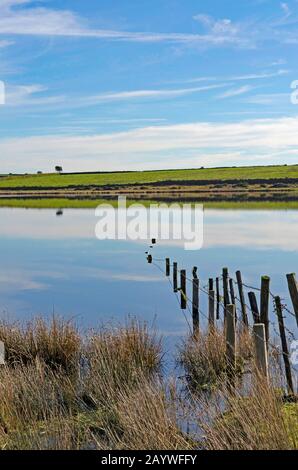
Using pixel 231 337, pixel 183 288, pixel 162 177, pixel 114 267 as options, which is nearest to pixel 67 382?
pixel 231 337

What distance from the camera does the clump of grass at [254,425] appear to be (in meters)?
7.46

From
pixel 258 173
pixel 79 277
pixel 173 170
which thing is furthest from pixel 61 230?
pixel 173 170

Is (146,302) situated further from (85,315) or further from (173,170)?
(173,170)

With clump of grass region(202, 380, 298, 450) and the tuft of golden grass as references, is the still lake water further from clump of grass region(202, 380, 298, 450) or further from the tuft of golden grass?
clump of grass region(202, 380, 298, 450)

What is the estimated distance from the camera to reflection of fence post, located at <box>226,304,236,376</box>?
11766mm

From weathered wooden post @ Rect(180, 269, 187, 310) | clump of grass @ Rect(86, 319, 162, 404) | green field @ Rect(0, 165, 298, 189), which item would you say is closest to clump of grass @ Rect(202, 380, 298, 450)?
clump of grass @ Rect(86, 319, 162, 404)

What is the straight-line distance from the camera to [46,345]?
13414 mm

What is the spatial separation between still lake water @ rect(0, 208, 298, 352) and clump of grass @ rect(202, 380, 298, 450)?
8.67 meters

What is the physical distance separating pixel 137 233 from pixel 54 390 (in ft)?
143

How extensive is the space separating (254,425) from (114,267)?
2611 cm

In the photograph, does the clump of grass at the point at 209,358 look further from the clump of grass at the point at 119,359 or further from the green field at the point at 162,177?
the green field at the point at 162,177

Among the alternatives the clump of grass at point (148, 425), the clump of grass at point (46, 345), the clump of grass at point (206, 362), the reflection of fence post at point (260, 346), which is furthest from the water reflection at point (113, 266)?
the clump of grass at point (148, 425)
